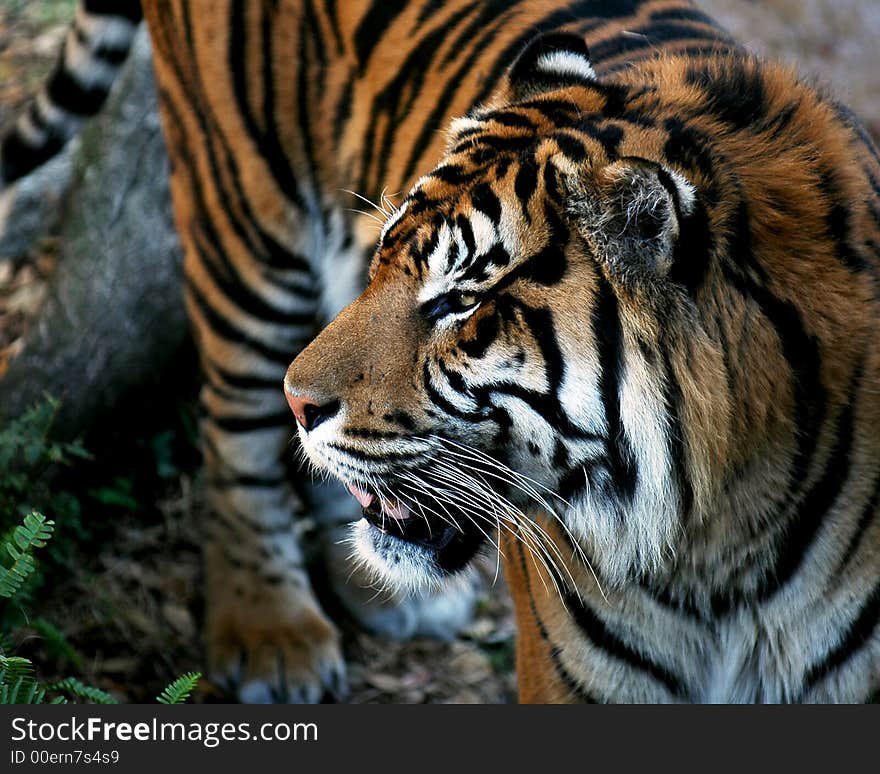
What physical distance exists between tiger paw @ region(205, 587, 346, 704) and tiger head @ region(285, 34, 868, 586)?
62.7 inches

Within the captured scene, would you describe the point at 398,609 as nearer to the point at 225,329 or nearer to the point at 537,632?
the point at 225,329

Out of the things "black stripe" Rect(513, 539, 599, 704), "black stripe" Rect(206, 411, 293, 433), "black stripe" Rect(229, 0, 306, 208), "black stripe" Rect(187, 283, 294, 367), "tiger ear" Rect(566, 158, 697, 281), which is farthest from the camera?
"black stripe" Rect(206, 411, 293, 433)

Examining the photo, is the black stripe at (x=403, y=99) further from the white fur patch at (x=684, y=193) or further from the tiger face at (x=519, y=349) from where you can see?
the white fur patch at (x=684, y=193)

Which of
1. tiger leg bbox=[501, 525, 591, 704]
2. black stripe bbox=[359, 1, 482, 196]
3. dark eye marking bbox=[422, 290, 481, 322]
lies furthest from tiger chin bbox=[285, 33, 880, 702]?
black stripe bbox=[359, 1, 482, 196]

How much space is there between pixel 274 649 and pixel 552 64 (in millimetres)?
2130

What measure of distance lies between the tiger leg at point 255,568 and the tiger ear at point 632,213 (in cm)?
193

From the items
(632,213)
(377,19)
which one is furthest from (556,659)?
(377,19)

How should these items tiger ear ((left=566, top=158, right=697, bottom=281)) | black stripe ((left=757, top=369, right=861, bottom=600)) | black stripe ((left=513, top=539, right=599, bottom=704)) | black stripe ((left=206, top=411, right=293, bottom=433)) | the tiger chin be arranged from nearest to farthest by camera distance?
tiger ear ((left=566, top=158, right=697, bottom=281)), the tiger chin, black stripe ((left=757, top=369, right=861, bottom=600)), black stripe ((left=513, top=539, right=599, bottom=704)), black stripe ((left=206, top=411, right=293, bottom=433))

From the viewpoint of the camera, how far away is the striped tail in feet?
12.4

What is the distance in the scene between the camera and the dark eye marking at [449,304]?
2113 mm

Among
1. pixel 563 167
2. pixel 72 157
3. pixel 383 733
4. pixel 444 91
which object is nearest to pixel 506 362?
pixel 563 167

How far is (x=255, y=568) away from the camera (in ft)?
12.6

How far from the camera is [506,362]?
6.88 ft

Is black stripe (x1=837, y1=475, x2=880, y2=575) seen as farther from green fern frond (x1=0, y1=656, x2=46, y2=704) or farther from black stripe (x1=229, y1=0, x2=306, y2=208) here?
black stripe (x1=229, y1=0, x2=306, y2=208)
